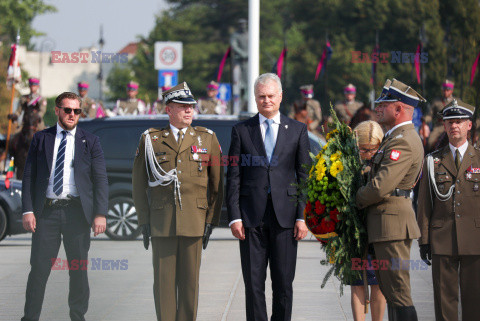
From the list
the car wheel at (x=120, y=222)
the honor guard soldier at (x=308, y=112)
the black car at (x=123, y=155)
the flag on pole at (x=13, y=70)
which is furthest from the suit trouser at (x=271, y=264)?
the flag on pole at (x=13, y=70)

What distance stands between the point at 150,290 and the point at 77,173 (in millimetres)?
3224

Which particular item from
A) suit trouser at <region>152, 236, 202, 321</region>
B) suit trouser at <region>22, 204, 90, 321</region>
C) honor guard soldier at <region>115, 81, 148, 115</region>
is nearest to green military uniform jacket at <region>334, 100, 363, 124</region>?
honor guard soldier at <region>115, 81, 148, 115</region>

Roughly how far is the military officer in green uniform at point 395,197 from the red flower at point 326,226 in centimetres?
26

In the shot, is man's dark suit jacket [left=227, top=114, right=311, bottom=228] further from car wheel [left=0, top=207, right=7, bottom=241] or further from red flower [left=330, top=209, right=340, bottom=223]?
car wheel [left=0, top=207, right=7, bottom=241]

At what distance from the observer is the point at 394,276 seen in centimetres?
698

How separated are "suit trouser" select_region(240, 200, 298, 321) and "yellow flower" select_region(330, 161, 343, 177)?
2.43 feet

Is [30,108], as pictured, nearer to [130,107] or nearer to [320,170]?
[130,107]

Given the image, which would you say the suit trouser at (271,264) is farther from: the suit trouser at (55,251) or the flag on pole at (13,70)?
the flag on pole at (13,70)

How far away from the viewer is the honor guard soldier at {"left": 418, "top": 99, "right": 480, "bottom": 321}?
776 centimetres

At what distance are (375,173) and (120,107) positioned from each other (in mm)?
16903

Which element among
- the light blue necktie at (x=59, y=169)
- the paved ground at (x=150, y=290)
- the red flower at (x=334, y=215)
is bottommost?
the paved ground at (x=150, y=290)

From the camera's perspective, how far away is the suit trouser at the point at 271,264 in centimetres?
764

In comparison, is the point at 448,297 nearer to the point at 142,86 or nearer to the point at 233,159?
the point at 233,159

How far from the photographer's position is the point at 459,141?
7.93 meters
